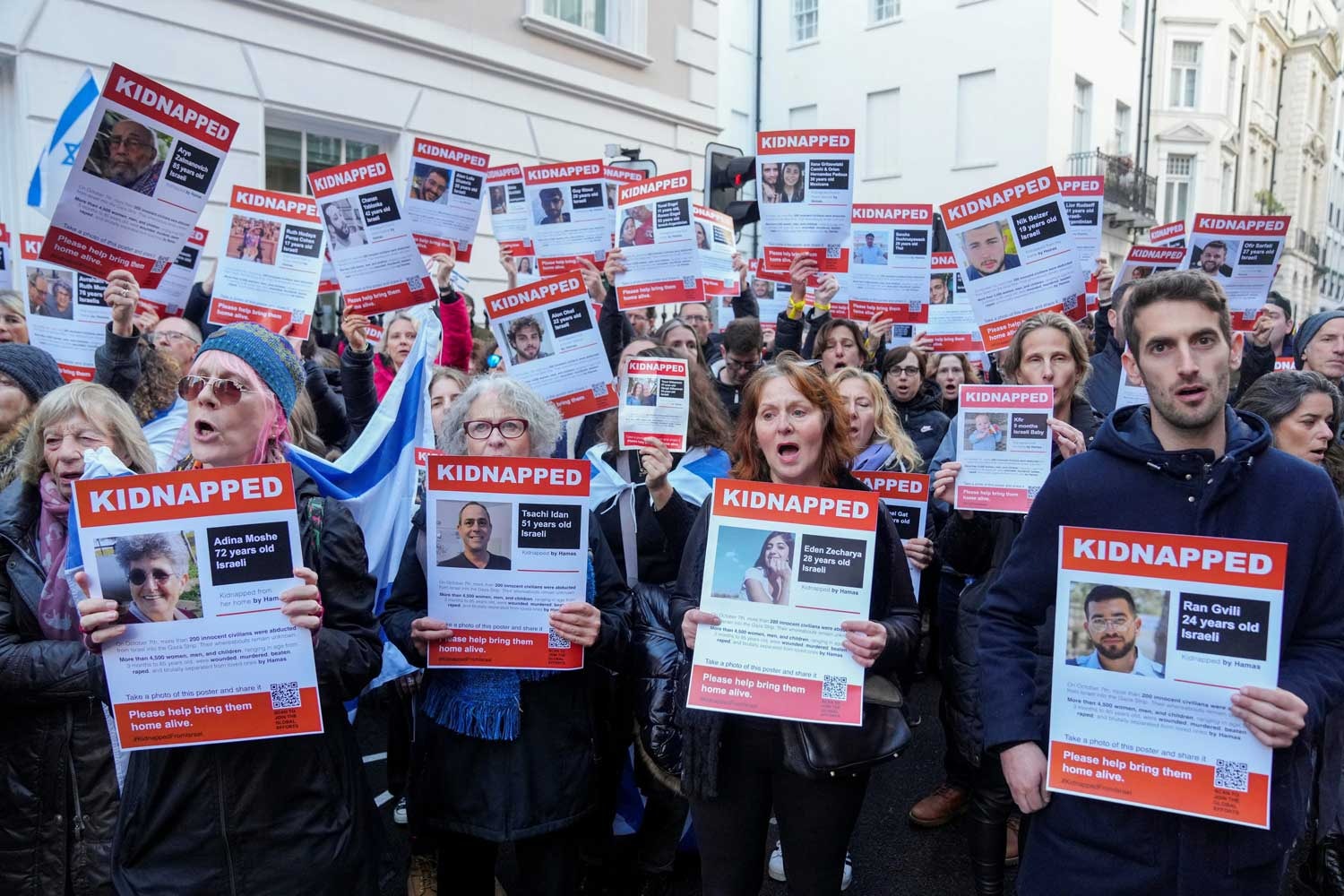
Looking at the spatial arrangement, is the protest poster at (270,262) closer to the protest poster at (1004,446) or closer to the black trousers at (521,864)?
the black trousers at (521,864)

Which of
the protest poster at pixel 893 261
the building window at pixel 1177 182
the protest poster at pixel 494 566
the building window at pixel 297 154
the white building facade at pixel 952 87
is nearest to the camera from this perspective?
the protest poster at pixel 494 566

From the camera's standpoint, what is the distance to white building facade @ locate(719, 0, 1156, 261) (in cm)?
2162

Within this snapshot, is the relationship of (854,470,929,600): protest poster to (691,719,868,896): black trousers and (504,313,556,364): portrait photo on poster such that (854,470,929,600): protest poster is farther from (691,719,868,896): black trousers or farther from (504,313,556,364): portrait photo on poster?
(504,313,556,364): portrait photo on poster

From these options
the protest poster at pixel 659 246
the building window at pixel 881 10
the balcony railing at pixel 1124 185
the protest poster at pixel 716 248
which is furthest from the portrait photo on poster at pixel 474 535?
A: the building window at pixel 881 10

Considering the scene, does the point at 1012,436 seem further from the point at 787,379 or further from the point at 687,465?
the point at 687,465

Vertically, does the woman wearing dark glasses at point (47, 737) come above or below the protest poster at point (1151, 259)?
below

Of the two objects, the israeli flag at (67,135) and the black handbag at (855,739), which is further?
the israeli flag at (67,135)

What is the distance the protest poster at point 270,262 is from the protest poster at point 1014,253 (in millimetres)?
3176

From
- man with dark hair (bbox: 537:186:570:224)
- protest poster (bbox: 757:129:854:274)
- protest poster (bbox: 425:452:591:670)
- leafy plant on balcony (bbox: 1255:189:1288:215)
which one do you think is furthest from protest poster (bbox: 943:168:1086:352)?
leafy plant on balcony (bbox: 1255:189:1288:215)

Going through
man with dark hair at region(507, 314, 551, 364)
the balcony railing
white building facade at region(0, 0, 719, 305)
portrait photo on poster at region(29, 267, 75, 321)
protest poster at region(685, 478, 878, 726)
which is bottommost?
protest poster at region(685, 478, 878, 726)

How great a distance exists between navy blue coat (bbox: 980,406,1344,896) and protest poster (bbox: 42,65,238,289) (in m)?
3.66

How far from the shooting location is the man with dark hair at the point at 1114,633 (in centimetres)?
189

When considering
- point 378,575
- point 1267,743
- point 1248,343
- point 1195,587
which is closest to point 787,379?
point 1195,587

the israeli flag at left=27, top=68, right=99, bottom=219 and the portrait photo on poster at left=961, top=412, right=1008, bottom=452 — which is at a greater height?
the israeli flag at left=27, top=68, right=99, bottom=219
